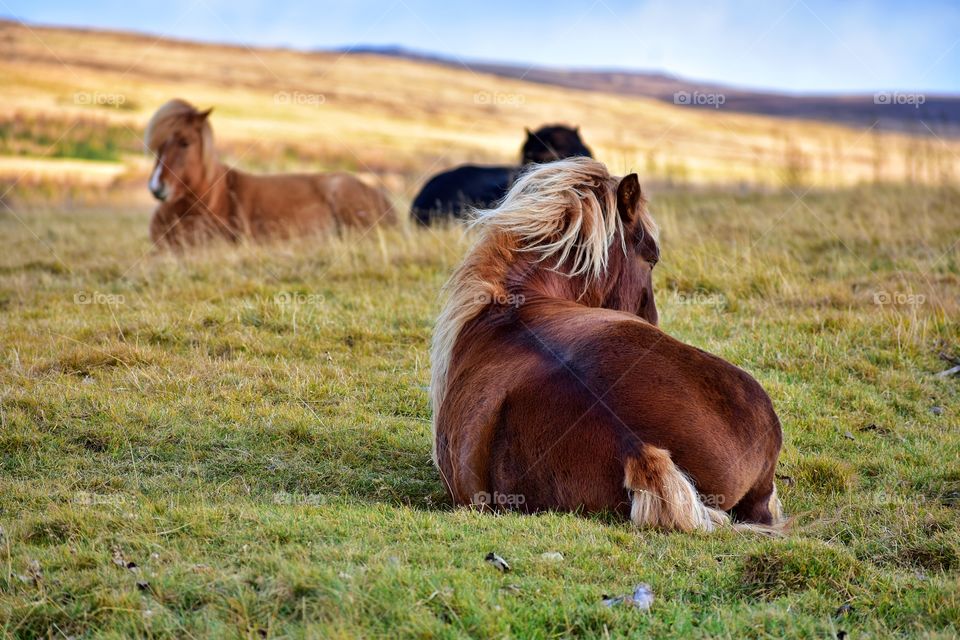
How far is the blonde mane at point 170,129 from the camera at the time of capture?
468 inches

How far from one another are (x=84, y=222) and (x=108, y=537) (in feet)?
43.2

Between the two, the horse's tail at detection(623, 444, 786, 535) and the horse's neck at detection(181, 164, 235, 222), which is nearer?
the horse's tail at detection(623, 444, 786, 535)

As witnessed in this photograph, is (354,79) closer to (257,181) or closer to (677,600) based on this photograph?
(257,181)

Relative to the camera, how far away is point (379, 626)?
318cm

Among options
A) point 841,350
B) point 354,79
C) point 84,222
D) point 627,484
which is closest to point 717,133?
point 354,79

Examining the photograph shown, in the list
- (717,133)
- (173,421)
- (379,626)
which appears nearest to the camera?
(379,626)

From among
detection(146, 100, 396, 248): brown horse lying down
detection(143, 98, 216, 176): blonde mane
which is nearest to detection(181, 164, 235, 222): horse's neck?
detection(146, 100, 396, 248): brown horse lying down

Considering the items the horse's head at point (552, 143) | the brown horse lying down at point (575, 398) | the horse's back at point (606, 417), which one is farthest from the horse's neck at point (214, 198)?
the horse's back at point (606, 417)

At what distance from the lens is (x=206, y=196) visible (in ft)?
39.3

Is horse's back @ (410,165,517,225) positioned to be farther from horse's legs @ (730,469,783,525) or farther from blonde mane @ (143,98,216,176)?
horse's legs @ (730,469,783,525)

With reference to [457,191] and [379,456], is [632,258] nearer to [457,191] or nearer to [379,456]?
[379,456]

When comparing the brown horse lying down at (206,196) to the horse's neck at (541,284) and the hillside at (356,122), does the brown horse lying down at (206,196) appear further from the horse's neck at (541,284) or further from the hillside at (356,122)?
the horse's neck at (541,284)

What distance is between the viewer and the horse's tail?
3.96 meters

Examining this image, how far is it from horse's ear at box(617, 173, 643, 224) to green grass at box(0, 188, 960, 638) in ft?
5.54
